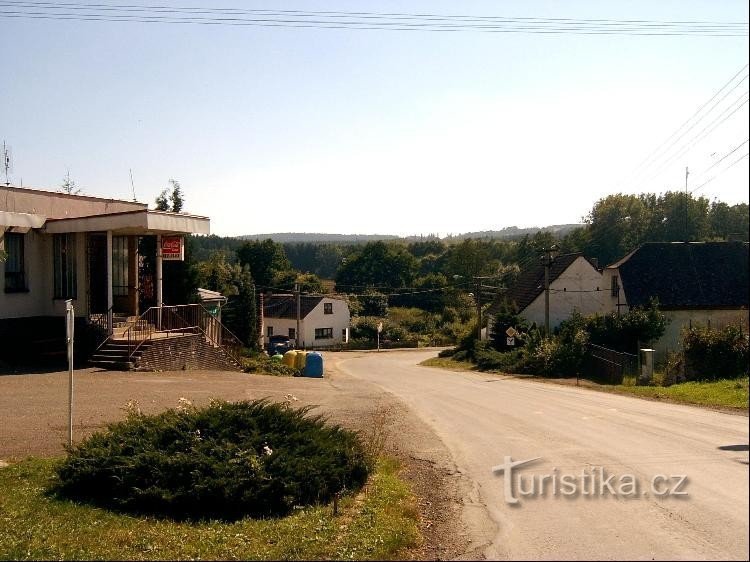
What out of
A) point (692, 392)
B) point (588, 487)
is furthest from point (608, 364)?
point (588, 487)

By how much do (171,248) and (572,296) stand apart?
74.3 ft

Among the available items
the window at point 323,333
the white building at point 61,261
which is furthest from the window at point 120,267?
the window at point 323,333

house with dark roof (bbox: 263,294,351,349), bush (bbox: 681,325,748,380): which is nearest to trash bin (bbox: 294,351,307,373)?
bush (bbox: 681,325,748,380)

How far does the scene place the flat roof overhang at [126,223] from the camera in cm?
2342

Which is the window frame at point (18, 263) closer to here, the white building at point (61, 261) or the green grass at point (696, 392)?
the white building at point (61, 261)

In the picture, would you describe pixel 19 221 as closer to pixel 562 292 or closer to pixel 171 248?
pixel 171 248

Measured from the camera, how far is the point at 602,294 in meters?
32.4

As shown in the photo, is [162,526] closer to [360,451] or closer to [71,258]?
[360,451]

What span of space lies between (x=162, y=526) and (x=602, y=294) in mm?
27137

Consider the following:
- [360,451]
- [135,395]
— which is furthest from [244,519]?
[135,395]

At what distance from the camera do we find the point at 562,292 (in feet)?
135

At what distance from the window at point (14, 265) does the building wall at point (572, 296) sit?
908 inches

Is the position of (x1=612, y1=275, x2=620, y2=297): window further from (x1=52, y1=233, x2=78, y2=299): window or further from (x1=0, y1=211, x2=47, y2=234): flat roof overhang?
(x1=0, y1=211, x2=47, y2=234): flat roof overhang

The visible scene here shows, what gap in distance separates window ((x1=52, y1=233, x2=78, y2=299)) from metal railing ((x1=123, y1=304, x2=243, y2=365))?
8.12ft
